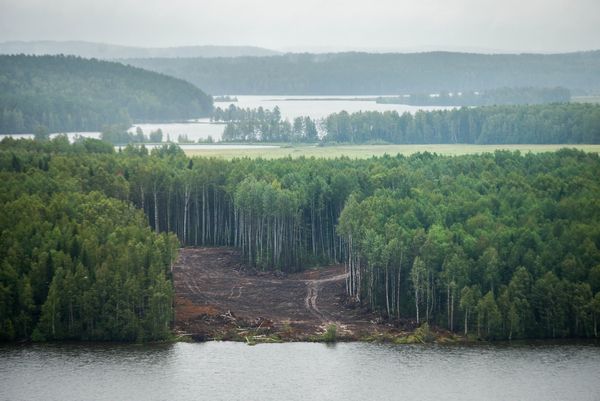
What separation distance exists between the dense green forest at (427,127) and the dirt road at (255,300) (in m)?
60.6

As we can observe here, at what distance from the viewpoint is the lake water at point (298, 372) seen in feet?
159

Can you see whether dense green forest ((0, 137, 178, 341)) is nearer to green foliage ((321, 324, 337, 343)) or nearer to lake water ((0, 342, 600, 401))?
lake water ((0, 342, 600, 401))

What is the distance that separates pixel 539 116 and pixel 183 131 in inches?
2159

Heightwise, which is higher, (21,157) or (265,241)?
(21,157)

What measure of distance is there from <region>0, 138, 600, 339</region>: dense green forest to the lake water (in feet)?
8.53

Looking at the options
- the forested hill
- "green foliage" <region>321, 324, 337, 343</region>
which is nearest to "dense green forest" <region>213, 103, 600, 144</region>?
the forested hill

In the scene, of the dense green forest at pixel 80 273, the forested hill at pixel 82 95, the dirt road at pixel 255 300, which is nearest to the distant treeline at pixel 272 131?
the forested hill at pixel 82 95

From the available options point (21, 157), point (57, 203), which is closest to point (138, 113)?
point (21, 157)

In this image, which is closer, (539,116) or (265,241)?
(265,241)

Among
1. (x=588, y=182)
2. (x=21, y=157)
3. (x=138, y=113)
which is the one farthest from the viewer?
(x=138, y=113)

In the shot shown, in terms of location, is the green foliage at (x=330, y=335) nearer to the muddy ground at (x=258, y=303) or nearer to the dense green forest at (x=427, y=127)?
the muddy ground at (x=258, y=303)

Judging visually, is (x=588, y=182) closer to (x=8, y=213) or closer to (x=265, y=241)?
(x=265, y=241)

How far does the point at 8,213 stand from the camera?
6488 centimetres

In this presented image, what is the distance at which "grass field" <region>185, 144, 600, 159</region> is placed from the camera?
116125 mm
